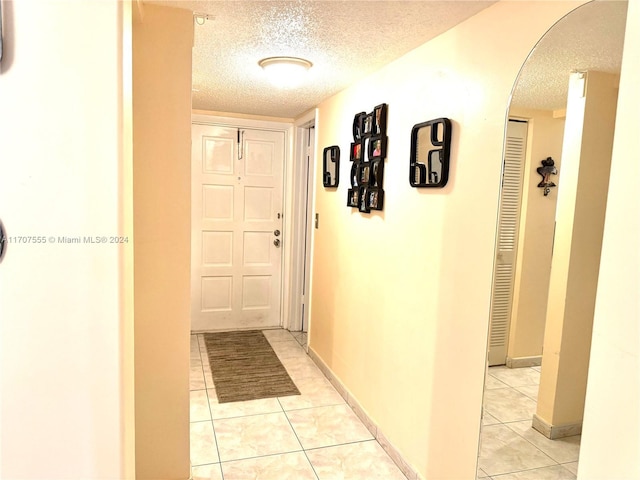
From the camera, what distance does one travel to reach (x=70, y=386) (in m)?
1.02

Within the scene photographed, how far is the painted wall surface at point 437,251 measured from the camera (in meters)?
1.62

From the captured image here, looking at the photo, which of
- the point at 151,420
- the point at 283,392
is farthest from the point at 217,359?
the point at 151,420

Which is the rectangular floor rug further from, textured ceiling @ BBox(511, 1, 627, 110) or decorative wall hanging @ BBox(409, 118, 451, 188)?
textured ceiling @ BBox(511, 1, 627, 110)

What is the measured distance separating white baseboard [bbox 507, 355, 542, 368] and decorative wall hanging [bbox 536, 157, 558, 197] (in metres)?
0.55

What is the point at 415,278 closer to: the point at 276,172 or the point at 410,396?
the point at 410,396

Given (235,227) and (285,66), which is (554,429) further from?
(235,227)

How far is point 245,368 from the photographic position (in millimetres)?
3516

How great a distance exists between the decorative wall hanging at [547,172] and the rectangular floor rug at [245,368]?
7.64 ft

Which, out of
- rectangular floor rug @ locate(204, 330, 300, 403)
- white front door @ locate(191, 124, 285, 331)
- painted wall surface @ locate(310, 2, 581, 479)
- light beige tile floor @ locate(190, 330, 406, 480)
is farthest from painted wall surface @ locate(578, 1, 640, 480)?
white front door @ locate(191, 124, 285, 331)

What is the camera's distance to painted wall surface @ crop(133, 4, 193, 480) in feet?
5.71

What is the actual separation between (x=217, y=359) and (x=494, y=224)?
281 centimetres

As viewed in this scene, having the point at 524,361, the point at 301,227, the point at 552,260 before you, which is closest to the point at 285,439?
the point at 524,361

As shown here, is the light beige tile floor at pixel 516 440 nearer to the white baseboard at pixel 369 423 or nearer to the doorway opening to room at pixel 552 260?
the doorway opening to room at pixel 552 260

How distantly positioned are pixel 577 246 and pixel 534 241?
206 mm
